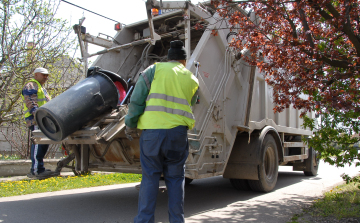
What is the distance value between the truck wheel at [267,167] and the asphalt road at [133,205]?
0.15 meters

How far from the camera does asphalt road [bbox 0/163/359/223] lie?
12.4 feet

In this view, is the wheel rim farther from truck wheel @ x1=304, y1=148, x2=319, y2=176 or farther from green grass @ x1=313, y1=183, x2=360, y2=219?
truck wheel @ x1=304, y1=148, x2=319, y2=176

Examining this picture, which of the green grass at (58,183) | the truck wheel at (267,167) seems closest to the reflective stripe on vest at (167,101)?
the truck wheel at (267,167)

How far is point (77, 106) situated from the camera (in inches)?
139

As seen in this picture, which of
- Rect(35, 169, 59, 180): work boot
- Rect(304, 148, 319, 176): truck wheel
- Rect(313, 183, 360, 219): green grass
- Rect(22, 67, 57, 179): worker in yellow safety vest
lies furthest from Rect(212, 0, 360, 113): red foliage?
Rect(304, 148, 319, 176): truck wheel

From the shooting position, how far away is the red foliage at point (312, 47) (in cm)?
357

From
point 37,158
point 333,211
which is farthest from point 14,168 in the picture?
point 333,211

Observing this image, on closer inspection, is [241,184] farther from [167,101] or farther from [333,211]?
[167,101]

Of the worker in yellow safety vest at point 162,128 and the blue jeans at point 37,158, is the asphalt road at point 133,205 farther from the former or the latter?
the worker in yellow safety vest at point 162,128

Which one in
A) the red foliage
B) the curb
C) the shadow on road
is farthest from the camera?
the curb

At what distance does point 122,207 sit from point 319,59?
10.2 ft

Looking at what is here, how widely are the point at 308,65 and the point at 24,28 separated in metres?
6.49

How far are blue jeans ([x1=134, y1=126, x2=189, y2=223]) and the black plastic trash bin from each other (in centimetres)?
122

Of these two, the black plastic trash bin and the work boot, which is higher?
the black plastic trash bin
